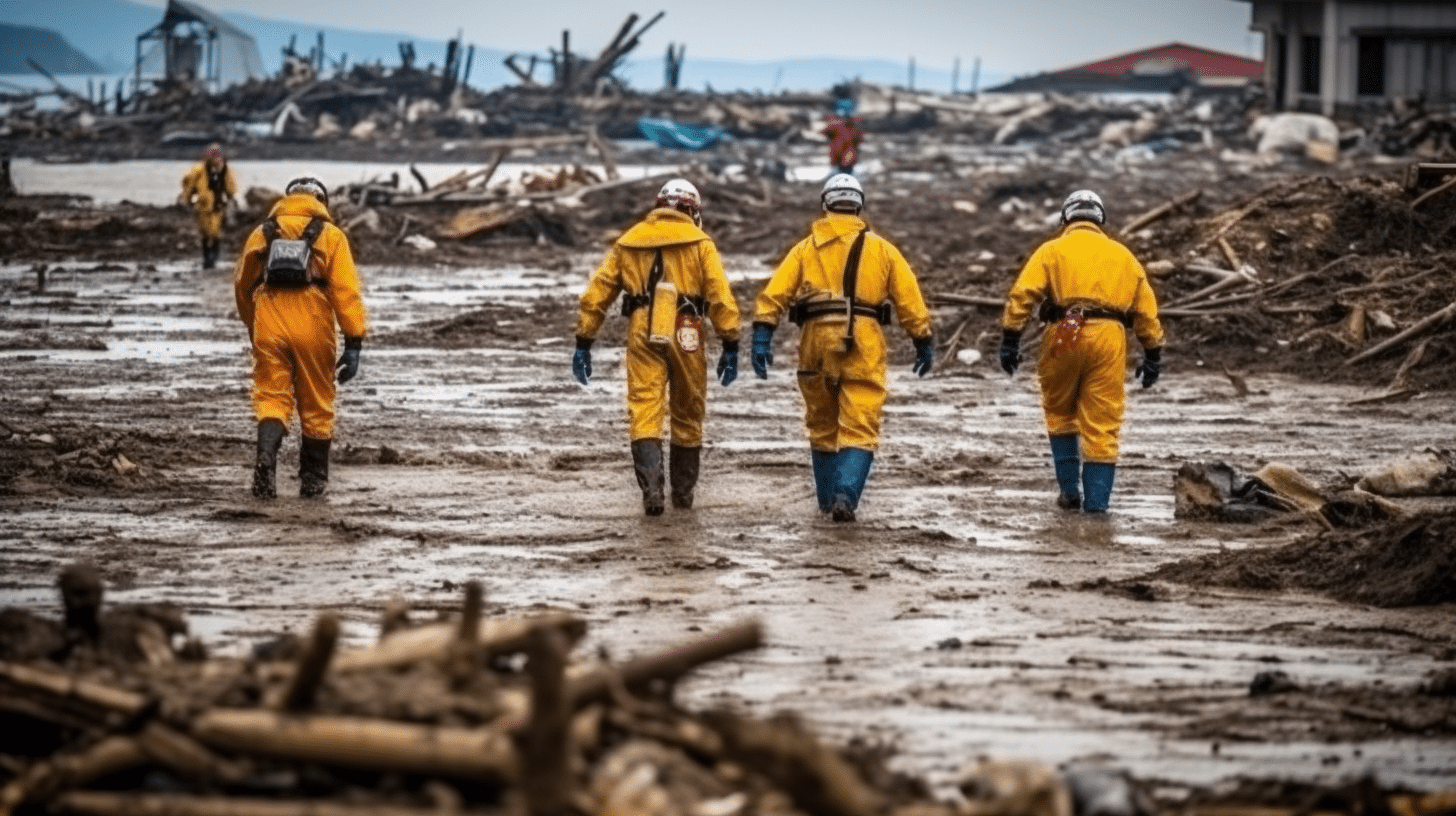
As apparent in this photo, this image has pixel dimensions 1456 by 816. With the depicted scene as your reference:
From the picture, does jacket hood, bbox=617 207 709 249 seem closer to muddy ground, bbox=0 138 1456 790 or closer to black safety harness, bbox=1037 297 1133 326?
muddy ground, bbox=0 138 1456 790

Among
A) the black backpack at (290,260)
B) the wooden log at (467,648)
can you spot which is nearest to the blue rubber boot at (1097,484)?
the black backpack at (290,260)

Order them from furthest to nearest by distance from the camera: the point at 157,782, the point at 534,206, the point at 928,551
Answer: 1. the point at 534,206
2. the point at 928,551
3. the point at 157,782

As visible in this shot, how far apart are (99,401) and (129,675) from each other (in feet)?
35.5

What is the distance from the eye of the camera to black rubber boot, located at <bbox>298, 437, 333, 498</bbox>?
42.0ft

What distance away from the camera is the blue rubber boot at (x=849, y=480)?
12.3 meters

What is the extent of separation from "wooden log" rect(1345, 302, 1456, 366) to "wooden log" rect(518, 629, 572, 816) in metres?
14.6

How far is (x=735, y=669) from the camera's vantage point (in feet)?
27.6

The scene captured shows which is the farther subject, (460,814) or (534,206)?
(534,206)

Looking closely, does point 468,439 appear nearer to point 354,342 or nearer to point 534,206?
point 354,342

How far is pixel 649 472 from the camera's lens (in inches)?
492

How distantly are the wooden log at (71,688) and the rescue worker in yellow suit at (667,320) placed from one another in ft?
21.6

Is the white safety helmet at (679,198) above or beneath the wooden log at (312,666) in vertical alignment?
above

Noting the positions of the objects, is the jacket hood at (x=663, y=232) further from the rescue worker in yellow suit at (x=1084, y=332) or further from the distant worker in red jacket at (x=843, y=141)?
the distant worker in red jacket at (x=843, y=141)

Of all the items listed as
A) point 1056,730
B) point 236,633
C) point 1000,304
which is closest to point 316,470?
point 236,633
